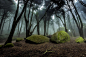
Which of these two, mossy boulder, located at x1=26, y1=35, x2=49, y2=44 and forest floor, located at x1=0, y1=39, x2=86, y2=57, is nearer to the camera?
forest floor, located at x1=0, y1=39, x2=86, y2=57

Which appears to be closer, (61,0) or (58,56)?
(58,56)

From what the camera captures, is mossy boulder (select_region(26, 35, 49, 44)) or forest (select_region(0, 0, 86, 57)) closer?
forest (select_region(0, 0, 86, 57))

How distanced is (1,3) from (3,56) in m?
19.4

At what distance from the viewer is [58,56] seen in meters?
2.77

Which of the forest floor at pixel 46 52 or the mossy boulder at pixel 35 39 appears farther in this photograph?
the mossy boulder at pixel 35 39

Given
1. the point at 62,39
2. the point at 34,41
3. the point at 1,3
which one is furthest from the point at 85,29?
the point at 1,3

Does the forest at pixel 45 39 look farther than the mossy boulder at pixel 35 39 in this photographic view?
No

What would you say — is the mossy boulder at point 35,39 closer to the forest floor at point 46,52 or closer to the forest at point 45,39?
the forest at point 45,39

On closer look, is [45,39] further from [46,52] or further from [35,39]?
[46,52]

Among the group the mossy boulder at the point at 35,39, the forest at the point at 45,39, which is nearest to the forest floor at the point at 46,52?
the forest at the point at 45,39

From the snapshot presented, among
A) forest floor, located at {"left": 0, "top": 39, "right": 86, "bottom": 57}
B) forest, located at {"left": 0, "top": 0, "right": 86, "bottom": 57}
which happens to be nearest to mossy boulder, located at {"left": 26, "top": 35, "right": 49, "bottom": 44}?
forest, located at {"left": 0, "top": 0, "right": 86, "bottom": 57}

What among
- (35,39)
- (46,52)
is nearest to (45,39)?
(35,39)

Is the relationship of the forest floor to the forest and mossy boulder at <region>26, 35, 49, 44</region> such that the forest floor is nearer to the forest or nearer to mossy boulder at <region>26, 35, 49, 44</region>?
the forest

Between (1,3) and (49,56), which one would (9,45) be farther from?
(1,3)
